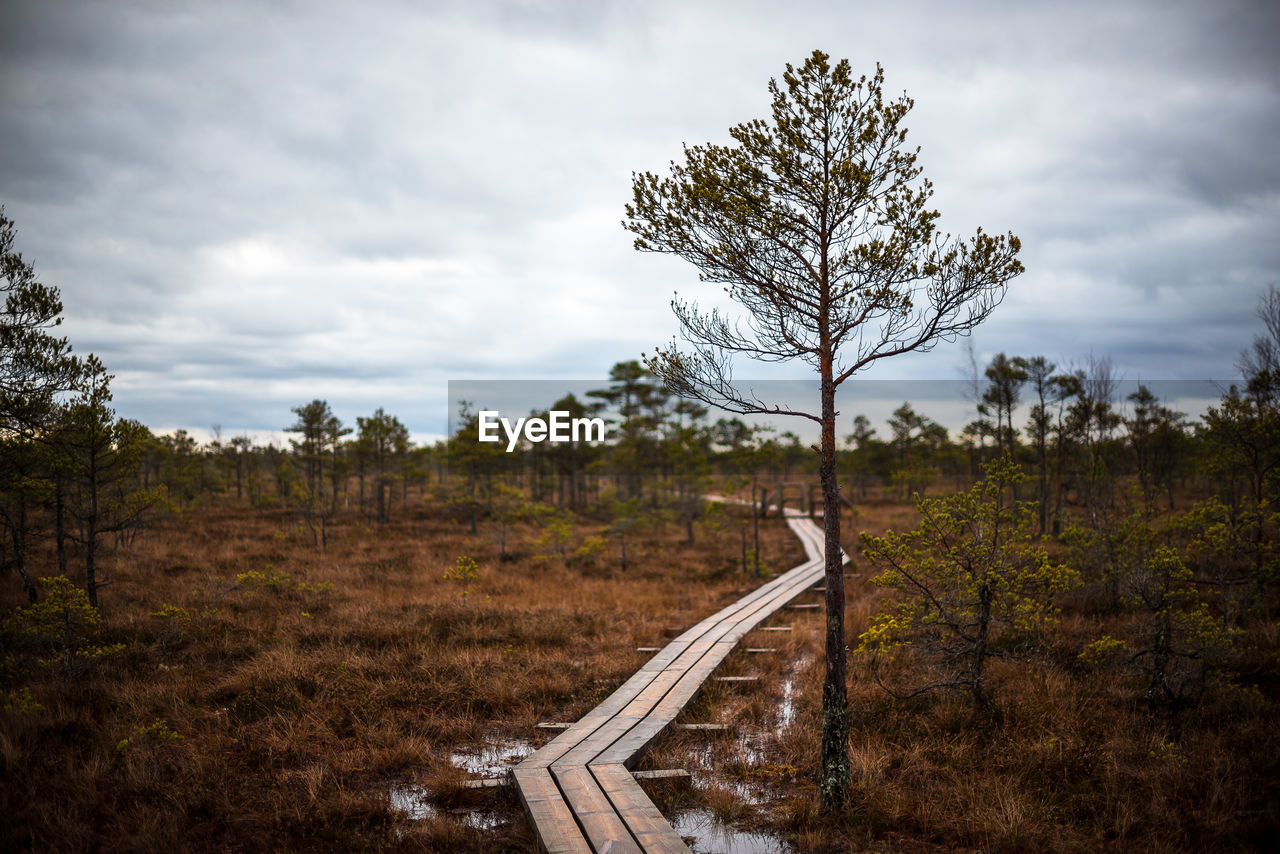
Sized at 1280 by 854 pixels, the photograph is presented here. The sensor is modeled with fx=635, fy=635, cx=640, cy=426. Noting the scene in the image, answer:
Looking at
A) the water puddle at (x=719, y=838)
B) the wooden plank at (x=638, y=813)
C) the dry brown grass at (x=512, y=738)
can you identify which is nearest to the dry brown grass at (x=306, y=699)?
the dry brown grass at (x=512, y=738)

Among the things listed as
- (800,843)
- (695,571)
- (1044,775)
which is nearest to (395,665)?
(800,843)

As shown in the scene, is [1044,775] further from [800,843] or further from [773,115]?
[773,115]

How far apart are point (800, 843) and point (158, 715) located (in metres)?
8.97

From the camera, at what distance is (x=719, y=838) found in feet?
21.0

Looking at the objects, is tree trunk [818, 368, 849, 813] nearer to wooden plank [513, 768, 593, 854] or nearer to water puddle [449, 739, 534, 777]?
wooden plank [513, 768, 593, 854]

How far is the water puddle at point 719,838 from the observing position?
617cm

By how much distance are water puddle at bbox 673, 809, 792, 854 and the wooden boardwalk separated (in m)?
0.57

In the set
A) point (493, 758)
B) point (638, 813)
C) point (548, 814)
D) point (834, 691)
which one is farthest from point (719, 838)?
point (493, 758)

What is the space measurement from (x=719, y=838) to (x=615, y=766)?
4.57ft

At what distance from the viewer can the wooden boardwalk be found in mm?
5754

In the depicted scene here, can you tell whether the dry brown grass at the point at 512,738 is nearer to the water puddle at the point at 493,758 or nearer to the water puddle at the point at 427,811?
the water puddle at the point at 427,811

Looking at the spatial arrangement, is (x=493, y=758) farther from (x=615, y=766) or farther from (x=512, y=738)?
(x=615, y=766)

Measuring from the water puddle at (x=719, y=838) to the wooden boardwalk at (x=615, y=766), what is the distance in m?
0.57

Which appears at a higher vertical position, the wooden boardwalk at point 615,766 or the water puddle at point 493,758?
the wooden boardwalk at point 615,766
